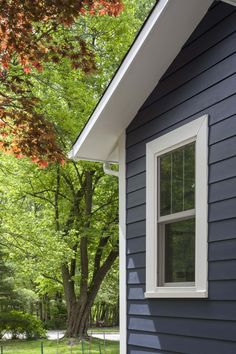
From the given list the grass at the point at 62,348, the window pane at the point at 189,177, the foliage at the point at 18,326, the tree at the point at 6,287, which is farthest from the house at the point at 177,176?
the tree at the point at 6,287

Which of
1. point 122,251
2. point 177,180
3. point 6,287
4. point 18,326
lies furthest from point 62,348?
point 177,180

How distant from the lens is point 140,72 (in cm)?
595

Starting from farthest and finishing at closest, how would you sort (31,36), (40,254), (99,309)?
(99,309) → (40,254) → (31,36)

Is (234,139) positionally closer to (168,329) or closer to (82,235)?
(168,329)

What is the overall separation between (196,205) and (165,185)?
2.45 ft

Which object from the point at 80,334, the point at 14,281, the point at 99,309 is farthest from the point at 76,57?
the point at 99,309

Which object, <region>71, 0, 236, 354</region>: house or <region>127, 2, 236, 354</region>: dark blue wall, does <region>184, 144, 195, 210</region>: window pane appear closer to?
<region>71, 0, 236, 354</region>: house

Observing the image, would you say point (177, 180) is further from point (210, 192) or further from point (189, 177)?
point (210, 192)

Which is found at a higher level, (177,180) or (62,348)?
(177,180)

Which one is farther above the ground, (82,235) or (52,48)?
(52,48)

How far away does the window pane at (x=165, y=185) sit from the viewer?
569 cm

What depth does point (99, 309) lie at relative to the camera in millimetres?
38438

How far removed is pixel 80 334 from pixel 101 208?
433cm

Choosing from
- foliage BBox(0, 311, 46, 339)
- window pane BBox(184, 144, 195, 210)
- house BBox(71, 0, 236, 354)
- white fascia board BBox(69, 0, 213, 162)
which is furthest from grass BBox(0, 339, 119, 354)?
window pane BBox(184, 144, 195, 210)
